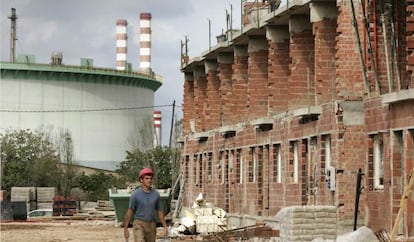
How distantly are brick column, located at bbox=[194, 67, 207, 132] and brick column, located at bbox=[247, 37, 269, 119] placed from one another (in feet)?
42.2

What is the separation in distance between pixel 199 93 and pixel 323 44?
25.0m

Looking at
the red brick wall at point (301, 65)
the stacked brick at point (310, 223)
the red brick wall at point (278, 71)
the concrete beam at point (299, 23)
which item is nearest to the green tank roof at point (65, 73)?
the red brick wall at point (278, 71)

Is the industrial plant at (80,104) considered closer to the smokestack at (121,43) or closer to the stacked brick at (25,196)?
the smokestack at (121,43)

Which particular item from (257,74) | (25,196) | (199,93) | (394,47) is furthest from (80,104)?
(394,47)

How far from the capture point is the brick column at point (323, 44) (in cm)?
3828

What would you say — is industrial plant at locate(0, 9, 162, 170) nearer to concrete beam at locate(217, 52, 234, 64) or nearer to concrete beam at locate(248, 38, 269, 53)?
concrete beam at locate(217, 52, 234, 64)

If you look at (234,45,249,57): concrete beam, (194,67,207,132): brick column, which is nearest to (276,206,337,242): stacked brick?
Result: (234,45,249,57): concrete beam

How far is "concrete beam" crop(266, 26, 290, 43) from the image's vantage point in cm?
4491

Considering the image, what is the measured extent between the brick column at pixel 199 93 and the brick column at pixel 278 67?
16512 mm

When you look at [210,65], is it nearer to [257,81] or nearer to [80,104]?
[257,81]

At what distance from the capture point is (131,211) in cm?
2184

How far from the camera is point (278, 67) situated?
45594 mm

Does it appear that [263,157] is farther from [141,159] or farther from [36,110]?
[36,110]

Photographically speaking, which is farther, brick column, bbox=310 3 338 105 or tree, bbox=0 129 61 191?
tree, bbox=0 129 61 191
